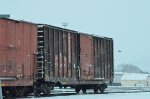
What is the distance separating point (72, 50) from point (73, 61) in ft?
2.46

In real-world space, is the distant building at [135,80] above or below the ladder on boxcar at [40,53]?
below

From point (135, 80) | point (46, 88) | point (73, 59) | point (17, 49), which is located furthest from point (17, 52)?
point (135, 80)

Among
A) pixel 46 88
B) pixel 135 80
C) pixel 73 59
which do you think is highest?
pixel 73 59

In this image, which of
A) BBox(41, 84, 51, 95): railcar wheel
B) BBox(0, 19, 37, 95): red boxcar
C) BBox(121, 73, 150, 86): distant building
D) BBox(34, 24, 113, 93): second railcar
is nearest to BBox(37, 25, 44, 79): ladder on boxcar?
BBox(34, 24, 113, 93): second railcar

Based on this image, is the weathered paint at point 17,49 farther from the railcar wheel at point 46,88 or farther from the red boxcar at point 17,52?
the railcar wheel at point 46,88

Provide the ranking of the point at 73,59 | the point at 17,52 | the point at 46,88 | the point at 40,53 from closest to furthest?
1. the point at 17,52
2. the point at 40,53
3. the point at 46,88
4. the point at 73,59

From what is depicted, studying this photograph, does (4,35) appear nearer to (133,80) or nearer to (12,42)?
(12,42)

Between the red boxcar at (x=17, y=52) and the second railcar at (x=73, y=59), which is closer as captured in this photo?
the red boxcar at (x=17, y=52)

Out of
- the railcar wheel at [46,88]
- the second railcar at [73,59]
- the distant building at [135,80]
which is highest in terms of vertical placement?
the second railcar at [73,59]

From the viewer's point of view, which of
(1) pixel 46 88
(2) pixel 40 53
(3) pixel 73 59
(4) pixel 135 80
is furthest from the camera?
(4) pixel 135 80

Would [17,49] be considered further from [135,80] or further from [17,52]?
[135,80]

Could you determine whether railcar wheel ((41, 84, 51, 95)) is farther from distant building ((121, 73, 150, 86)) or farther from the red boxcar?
distant building ((121, 73, 150, 86))

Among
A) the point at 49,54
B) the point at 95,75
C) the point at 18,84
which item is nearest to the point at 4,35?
the point at 18,84

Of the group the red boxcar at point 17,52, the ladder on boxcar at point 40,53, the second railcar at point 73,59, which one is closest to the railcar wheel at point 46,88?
the second railcar at point 73,59
